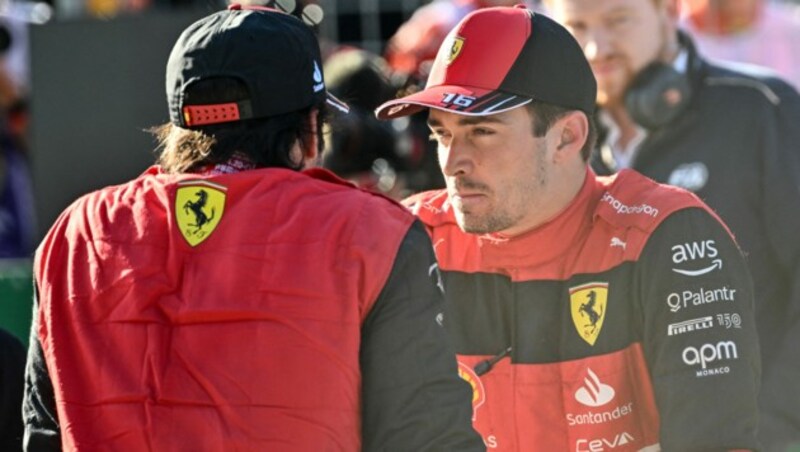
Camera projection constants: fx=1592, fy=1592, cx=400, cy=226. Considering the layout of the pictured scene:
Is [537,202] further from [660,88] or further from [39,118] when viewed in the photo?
[39,118]

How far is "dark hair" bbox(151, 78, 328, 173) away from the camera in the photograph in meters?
2.87

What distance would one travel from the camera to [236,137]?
113 inches

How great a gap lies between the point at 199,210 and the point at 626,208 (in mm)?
1053

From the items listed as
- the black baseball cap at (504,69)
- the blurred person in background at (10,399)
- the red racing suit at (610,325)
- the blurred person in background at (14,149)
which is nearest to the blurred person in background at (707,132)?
the red racing suit at (610,325)

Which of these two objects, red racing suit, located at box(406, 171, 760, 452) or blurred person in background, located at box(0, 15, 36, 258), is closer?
red racing suit, located at box(406, 171, 760, 452)

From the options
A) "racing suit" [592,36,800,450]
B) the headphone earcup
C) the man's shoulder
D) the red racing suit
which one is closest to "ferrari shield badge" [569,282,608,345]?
the red racing suit

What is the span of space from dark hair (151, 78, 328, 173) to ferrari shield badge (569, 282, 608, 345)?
79 cm

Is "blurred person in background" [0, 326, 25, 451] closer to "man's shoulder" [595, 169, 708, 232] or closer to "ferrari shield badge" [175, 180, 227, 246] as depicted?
"ferrari shield badge" [175, 180, 227, 246]

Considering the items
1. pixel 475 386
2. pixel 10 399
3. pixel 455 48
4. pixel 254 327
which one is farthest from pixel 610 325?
pixel 10 399

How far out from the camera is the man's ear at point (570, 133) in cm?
356

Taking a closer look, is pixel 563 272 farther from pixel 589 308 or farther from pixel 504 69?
pixel 504 69

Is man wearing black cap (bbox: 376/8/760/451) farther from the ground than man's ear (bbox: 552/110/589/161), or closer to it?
closer to it

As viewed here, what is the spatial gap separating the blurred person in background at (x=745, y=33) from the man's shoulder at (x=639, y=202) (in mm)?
3920

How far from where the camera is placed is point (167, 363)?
2744mm
